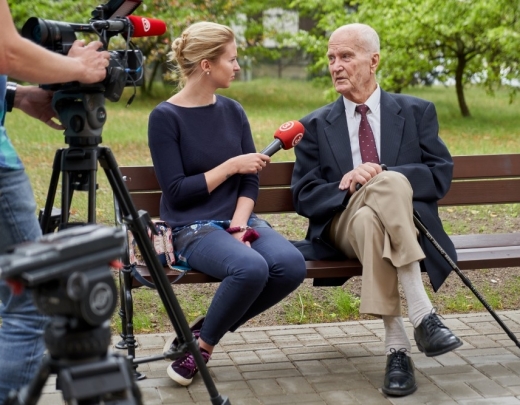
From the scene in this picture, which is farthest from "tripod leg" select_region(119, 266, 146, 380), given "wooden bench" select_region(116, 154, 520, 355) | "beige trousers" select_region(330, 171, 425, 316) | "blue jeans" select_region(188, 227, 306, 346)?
"beige trousers" select_region(330, 171, 425, 316)

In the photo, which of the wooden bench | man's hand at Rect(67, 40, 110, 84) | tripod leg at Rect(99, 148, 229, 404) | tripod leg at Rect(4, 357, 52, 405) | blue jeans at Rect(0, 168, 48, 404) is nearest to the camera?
tripod leg at Rect(4, 357, 52, 405)

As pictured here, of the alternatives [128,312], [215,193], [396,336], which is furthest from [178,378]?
[396,336]

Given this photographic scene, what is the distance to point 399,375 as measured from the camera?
4.24 metres

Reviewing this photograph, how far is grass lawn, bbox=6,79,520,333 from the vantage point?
561cm

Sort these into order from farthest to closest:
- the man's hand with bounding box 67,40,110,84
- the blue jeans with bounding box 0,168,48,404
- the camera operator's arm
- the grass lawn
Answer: the grass lawn → the man's hand with bounding box 67,40,110,84 → the blue jeans with bounding box 0,168,48,404 → the camera operator's arm

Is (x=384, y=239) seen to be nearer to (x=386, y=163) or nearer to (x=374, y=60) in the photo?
(x=386, y=163)

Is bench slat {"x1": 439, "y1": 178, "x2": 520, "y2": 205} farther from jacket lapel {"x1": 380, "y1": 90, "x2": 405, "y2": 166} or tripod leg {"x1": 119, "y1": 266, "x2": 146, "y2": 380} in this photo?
tripod leg {"x1": 119, "y1": 266, "x2": 146, "y2": 380}

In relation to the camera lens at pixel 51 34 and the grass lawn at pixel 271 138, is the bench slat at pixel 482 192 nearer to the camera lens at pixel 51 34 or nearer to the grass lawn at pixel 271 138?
the grass lawn at pixel 271 138

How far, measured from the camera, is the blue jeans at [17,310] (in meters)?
2.95

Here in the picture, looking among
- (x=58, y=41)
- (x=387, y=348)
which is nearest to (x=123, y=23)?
→ (x=58, y=41)

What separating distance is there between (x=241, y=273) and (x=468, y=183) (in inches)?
71.2

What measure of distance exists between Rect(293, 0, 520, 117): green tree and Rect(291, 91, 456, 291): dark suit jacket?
9.34 meters

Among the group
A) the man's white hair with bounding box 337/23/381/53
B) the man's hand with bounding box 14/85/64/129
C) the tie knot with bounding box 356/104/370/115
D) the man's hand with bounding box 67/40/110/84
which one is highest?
the man's hand with bounding box 67/40/110/84

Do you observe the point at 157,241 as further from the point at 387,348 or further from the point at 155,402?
the point at 387,348
